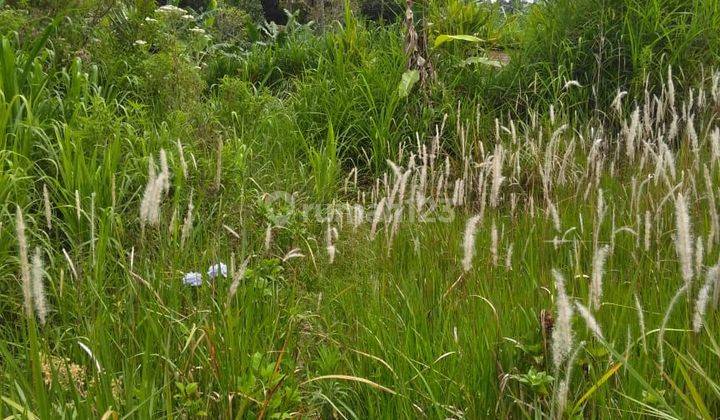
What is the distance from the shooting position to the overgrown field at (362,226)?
5.13 feet

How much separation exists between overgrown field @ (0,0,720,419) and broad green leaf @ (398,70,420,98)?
0.02 meters

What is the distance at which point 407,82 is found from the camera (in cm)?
Result: 445

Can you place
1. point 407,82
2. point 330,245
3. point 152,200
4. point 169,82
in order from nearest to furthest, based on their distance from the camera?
point 152,200 < point 330,245 < point 169,82 < point 407,82

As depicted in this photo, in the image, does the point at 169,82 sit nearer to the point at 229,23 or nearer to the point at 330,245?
the point at 330,245

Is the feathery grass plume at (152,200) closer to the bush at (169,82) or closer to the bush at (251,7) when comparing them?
the bush at (169,82)

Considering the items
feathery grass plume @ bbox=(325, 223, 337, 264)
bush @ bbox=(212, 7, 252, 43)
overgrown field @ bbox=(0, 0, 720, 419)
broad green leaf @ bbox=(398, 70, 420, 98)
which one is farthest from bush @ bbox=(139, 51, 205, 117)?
bush @ bbox=(212, 7, 252, 43)

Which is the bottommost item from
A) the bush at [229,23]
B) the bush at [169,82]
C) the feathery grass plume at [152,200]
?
the feathery grass plume at [152,200]

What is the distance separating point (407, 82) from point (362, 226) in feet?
5.39

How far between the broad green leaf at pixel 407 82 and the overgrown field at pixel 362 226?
0.07 ft

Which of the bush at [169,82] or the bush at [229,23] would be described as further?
the bush at [229,23]

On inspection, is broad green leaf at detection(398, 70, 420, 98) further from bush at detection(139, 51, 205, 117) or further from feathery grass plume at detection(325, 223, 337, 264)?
feathery grass plume at detection(325, 223, 337, 264)

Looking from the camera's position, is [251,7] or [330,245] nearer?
[330,245]

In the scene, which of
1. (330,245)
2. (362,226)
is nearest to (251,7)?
(362,226)

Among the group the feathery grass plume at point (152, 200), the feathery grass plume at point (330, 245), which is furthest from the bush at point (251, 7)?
the feathery grass plume at point (152, 200)
